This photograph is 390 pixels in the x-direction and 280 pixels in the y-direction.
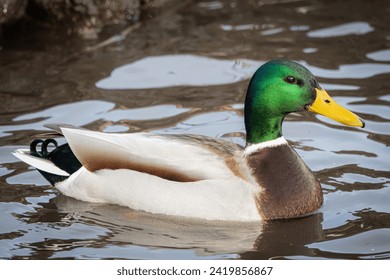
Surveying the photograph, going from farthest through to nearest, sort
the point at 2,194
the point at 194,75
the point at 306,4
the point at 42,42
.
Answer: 1. the point at 306,4
2. the point at 42,42
3. the point at 194,75
4. the point at 2,194

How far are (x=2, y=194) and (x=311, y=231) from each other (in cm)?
233

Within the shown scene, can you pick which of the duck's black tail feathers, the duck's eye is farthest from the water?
the duck's eye

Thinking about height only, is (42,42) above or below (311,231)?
above

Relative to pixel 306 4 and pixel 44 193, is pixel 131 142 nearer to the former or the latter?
pixel 44 193

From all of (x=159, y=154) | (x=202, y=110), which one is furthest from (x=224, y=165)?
(x=202, y=110)

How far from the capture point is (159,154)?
6.68 m

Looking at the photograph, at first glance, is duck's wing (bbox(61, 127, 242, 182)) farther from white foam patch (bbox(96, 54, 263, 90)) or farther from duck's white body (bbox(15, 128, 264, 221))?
white foam patch (bbox(96, 54, 263, 90))

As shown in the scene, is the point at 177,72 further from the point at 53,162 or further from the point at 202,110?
the point at 53,162

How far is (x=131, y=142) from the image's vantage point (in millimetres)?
6750

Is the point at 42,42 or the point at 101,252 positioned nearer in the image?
the point at 101,252

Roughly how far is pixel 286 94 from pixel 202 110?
2143 mm

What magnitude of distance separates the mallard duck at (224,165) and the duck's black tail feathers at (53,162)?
0.45ft

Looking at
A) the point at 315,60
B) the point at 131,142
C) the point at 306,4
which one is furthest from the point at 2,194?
the point at 306,4

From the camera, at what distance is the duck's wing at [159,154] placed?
6.61 m
